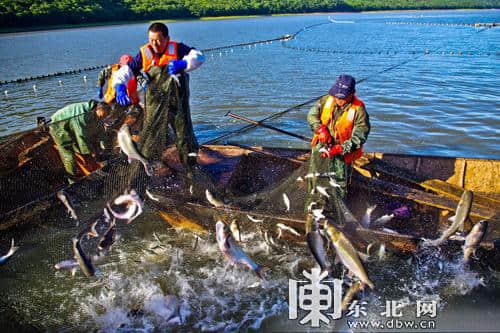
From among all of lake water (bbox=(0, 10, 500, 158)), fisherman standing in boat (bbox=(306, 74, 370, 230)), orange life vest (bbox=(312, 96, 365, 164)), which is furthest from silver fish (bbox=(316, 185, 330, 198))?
lake water (bbox=(0, 10, 500, 158))

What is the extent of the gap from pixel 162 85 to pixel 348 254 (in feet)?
12.1

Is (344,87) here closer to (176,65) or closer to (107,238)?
(176,65)

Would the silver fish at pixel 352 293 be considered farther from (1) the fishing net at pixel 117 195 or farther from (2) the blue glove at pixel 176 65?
(2) the blue glove at pixel 176 65

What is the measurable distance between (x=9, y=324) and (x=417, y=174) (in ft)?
22.5

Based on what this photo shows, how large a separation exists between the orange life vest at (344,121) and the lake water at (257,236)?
179cm

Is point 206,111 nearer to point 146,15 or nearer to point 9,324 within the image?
point 9,324

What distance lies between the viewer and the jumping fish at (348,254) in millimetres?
4203

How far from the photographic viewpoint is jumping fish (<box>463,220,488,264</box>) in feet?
14.7

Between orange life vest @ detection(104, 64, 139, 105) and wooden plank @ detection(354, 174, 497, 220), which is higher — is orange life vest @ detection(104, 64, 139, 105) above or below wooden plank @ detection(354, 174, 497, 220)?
above

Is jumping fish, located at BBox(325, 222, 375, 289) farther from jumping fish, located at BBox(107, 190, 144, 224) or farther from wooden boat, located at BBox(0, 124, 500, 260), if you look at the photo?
jumping fish, located at BBox(107, 190, 144, 224)

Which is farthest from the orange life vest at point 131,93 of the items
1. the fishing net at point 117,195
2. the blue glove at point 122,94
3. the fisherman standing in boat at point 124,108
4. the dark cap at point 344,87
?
the dark cap at point 344,87

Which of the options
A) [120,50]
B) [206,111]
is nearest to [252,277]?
[206,111]

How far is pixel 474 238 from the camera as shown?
4590 mm

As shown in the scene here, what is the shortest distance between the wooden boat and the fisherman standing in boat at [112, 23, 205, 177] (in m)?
0.71
